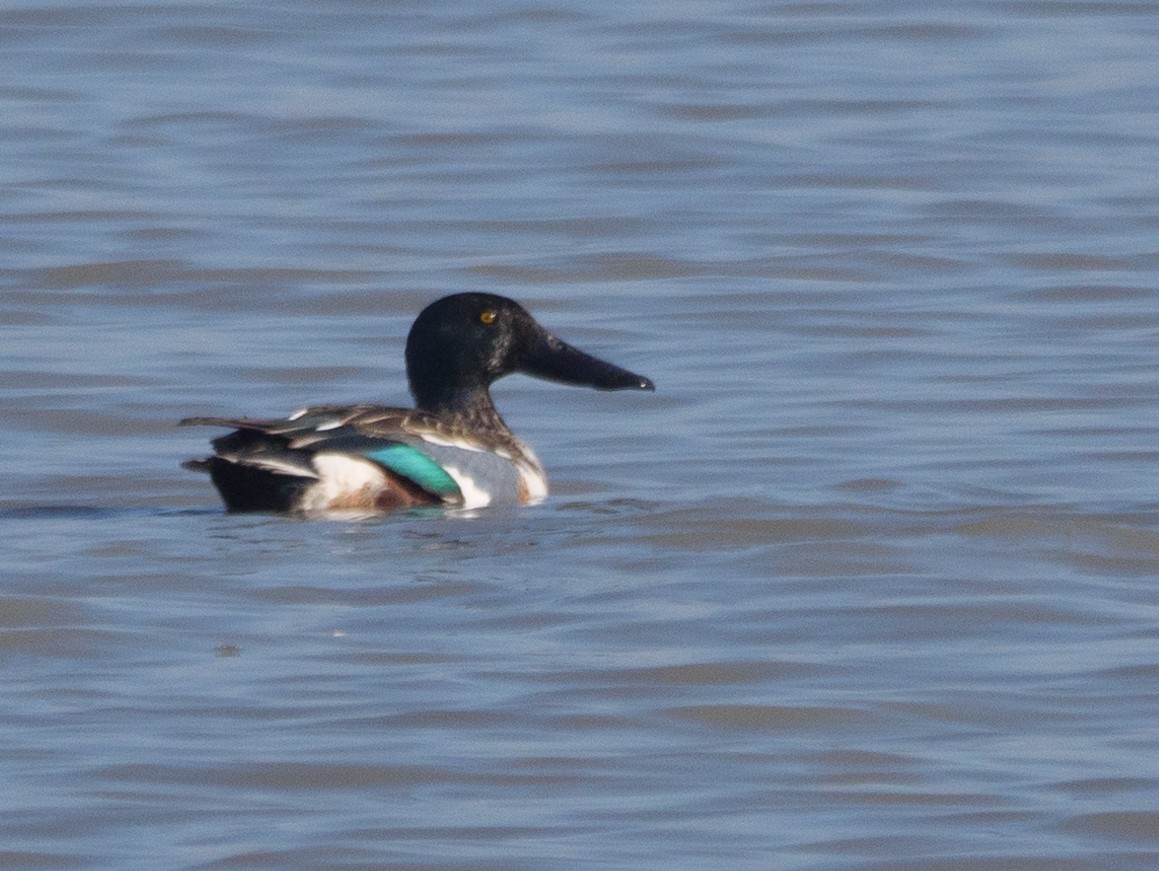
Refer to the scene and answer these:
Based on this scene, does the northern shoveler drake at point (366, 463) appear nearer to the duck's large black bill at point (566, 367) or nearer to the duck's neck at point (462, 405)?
the duck's neck at point (462, 405)

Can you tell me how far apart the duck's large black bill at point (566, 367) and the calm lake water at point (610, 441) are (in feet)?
0.92

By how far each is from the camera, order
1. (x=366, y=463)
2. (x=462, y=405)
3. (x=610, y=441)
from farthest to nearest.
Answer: (x=610, y=441) → (x=462, y=405) → (x=366, y=463)

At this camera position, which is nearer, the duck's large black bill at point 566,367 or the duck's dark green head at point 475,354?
the duck's dark green head at point 475,354

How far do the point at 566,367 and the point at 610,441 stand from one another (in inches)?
15.3

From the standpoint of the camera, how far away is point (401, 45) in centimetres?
2088

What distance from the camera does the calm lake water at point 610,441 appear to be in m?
5.92

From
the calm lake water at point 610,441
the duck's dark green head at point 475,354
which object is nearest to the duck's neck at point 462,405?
the duck's dark green head at point 475,354

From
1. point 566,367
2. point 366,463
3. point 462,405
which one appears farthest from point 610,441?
point 366,463

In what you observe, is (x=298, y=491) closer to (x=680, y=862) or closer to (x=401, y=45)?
(x=680, y=862)

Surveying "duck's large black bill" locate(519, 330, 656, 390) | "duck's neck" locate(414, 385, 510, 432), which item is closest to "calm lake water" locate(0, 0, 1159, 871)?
"duck's large black bill" locate(519, 330, 656, 390)

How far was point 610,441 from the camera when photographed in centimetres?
1065

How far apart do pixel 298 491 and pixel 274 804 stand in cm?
340

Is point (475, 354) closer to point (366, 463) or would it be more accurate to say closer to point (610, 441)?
point (610, 441)

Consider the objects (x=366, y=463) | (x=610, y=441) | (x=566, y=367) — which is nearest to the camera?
(x=366, y=463)
